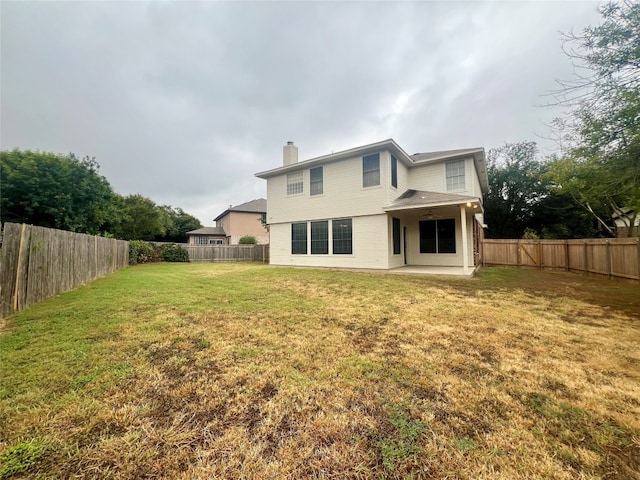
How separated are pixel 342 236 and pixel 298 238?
2.63m

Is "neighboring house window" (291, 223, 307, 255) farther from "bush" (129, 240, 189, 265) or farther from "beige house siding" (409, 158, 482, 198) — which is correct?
"bush" (129, 240, 189, 265)

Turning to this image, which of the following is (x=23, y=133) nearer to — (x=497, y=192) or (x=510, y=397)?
(x=510, y=397)

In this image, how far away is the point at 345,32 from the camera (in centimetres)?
1014

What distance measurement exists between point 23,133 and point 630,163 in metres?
20.4

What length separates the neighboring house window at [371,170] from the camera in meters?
11.2

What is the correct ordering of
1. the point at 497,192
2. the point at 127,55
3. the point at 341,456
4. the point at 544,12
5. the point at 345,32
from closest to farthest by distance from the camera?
the point at 341,456
the point at 544,12
the point at 127,55
the point at 345,32
the point at 497,192

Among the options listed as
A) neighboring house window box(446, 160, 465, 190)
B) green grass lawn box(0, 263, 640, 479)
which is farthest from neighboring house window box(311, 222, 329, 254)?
green grass lawn box(0, 263, 640, 479)

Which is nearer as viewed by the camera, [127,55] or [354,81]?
[127,55]

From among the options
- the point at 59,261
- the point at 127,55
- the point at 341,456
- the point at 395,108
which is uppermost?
the point at 395,108

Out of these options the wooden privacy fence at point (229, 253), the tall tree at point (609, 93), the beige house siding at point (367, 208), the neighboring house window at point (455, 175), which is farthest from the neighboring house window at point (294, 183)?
the tall tree at point (609, 93)

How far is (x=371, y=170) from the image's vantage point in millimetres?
11391

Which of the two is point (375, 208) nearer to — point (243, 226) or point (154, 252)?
point (154, 252)

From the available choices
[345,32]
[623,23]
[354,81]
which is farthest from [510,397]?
[354,81]

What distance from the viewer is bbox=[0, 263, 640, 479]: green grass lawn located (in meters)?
1.66
